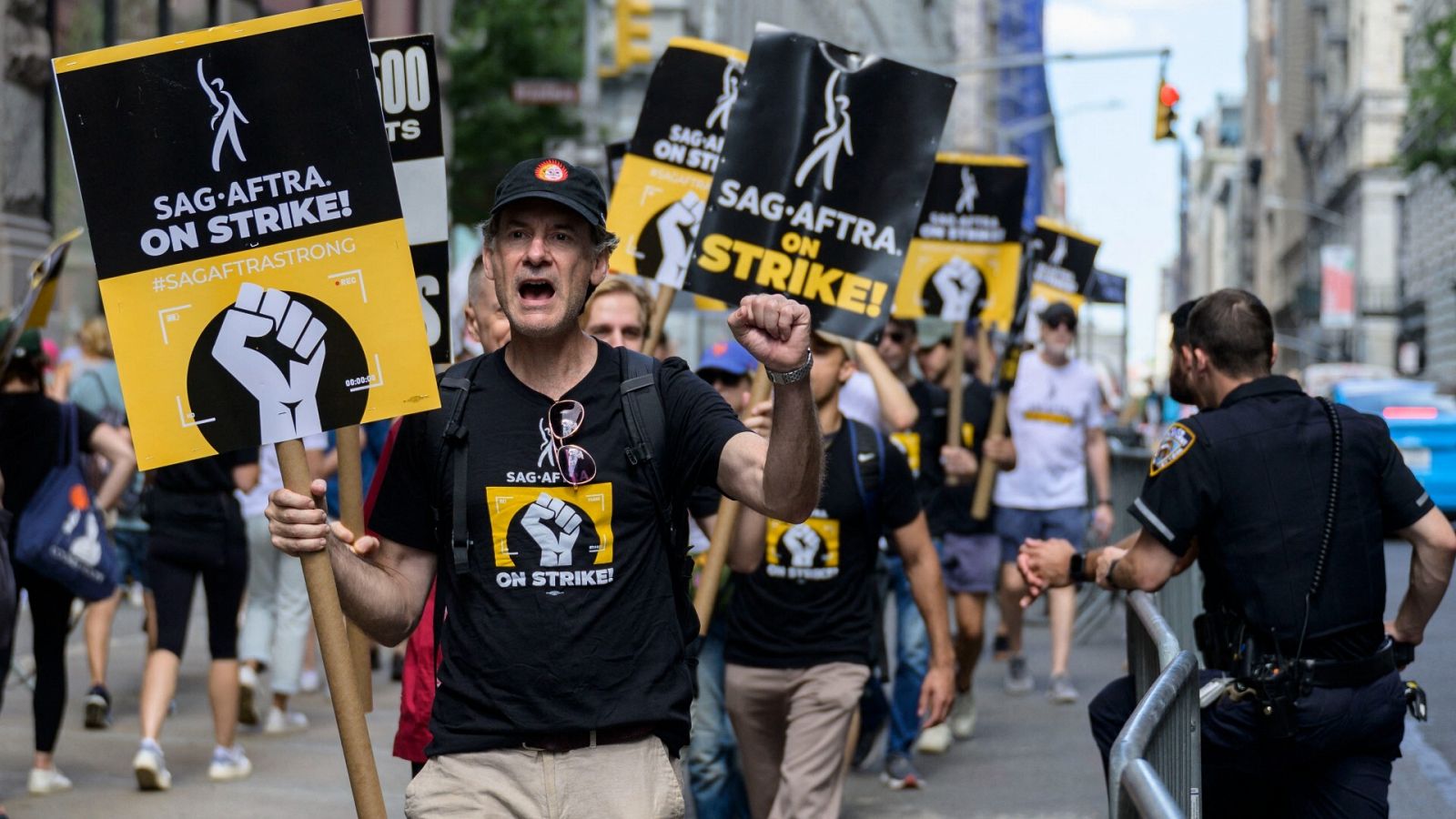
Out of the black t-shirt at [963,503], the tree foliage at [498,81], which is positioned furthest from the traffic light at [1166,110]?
the black t-shirt at [963,503]

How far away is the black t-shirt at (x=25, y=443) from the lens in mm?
8227

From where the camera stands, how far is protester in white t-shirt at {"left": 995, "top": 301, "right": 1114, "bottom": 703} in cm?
1138

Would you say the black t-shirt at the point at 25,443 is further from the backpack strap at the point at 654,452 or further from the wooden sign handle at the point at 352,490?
the backpack strap at the point at 654,452

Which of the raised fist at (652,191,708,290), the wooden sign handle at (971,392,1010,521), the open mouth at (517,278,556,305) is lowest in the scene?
the wooden sign handle at (971,392,1010,521)

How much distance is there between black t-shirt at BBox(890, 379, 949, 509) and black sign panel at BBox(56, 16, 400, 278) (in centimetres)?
651

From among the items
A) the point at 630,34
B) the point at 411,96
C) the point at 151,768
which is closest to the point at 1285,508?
the point at 411,96

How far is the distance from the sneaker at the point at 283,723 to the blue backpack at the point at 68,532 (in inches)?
56.9

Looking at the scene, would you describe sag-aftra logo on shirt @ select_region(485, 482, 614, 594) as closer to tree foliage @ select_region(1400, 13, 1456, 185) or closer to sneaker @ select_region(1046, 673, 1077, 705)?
sneaker @ select_region(1046, 673, 1077, 705)

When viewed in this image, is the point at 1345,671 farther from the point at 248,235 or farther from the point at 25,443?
the point at 25,443

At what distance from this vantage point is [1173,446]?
525 cm

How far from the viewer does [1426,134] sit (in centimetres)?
3459

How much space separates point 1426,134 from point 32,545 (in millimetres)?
30463

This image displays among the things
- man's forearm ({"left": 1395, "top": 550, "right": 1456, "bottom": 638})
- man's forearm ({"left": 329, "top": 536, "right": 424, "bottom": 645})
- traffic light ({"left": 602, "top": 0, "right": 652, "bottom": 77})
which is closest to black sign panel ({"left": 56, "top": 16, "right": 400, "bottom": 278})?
man's forearm ({"left": 329, "top": 536, "right": 424, "bottom": 645})

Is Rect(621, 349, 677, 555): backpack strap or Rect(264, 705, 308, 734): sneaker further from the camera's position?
Rect(264, 705, 308, 734): sneaker
